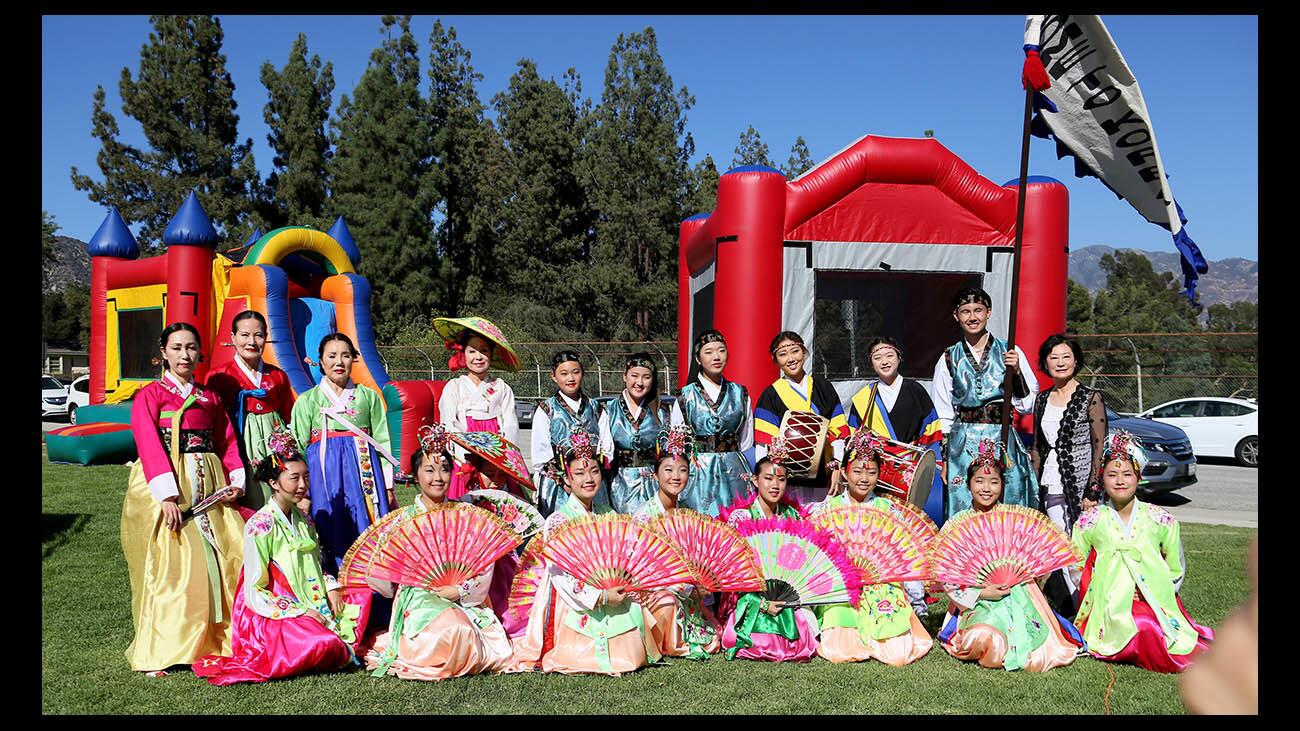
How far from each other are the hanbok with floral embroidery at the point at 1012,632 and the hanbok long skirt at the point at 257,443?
3.31 meters

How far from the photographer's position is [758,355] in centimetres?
789

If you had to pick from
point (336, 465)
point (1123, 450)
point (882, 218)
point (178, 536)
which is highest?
point (882, 218)

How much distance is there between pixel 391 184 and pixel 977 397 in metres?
26.2

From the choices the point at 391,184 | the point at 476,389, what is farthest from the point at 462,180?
the point at 476,389

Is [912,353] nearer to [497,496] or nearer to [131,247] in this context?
[497,496]

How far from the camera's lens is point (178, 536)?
404 cm

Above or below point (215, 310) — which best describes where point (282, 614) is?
below

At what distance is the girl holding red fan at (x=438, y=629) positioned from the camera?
386 centimetres

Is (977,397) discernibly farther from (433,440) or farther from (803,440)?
(433,440)

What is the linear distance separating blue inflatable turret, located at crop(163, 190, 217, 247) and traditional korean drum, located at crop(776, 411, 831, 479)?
9.99 metres

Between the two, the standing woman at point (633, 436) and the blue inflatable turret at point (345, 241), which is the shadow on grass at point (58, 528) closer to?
the standing woman at point (633, 436)

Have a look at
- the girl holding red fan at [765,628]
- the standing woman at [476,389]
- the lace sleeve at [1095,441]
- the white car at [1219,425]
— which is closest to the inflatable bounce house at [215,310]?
the standing woman at [476,389]

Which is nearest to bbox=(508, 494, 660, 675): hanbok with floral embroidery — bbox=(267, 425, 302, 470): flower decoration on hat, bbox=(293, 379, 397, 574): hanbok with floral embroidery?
bbox=(293, 379, 397, 574): hanbok with floral embroidery
